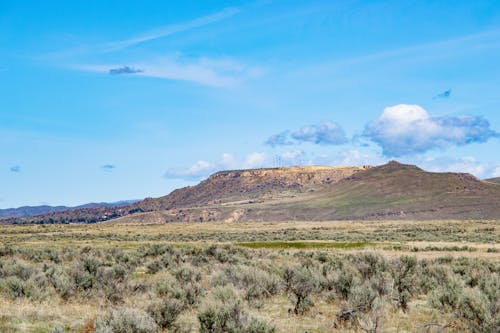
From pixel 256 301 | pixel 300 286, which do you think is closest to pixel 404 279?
pixel 300 286

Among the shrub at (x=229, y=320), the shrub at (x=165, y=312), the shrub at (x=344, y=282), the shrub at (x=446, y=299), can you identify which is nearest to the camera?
the shrub at (x=229, y=320)

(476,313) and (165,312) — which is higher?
(165,312)

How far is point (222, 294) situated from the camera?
13102 mm

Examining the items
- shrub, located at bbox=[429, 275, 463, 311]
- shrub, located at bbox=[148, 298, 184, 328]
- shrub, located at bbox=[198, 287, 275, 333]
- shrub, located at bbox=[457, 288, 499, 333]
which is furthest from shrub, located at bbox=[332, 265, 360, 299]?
shrub, located at bbox=[198, 287, 275, 333]

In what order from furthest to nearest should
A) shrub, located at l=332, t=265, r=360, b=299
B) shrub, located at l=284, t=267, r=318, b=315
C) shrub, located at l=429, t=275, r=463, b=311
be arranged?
shrub, located at l=332, t=265, r=360, b=299 < shrub, located at l=284, t=267, r=318, b=315 < shrub, located at l=429, t=275, r=463, b=311

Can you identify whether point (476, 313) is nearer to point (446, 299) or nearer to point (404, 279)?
point (446, 299)

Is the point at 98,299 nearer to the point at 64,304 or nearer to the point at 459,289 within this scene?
the point at 64,304

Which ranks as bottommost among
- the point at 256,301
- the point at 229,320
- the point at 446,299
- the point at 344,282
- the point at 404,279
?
the point at 256,301

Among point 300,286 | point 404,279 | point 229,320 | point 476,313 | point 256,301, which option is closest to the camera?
point 229,320

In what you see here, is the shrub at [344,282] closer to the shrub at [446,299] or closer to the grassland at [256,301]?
the grassland at [256,301]

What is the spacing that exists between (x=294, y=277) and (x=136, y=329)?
359 inches

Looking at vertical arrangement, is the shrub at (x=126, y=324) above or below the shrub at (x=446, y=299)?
above

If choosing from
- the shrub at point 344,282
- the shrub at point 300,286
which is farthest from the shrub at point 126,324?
the shrub at point 344,282

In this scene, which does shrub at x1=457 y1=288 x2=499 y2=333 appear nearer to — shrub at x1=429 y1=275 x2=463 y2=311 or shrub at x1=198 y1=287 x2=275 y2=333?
shrub at x1=429 y1=275 x2=463 y2=311
